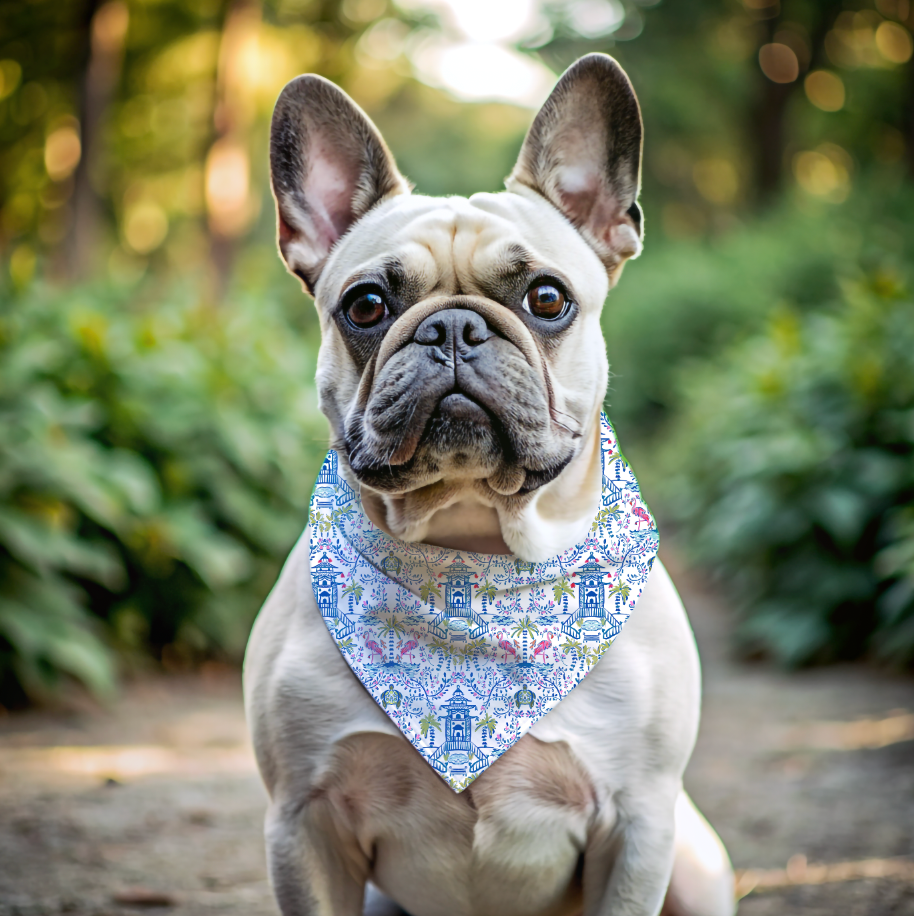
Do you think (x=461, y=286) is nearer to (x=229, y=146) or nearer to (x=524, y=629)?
(x=524, y=629)

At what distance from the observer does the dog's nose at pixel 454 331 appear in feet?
7.73

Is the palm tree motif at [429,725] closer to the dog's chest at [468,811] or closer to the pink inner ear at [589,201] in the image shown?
the dog's chest at [468,811]

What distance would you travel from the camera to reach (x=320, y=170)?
9.30ft

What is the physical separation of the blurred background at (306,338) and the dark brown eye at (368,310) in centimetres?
307

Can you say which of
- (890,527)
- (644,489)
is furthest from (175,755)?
(644,489)

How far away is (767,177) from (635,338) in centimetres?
1010

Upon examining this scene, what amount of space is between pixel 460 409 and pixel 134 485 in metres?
3.61

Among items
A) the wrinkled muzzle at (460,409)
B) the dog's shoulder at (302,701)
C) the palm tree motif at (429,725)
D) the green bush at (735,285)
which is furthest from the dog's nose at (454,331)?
the green bush at (735,285)

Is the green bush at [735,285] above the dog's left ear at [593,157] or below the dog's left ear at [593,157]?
below

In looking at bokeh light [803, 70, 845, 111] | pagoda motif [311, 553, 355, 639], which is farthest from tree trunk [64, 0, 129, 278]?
bokeh light [803, 70, 845, 111]

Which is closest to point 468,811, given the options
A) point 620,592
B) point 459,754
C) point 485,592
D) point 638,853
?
point 459,754

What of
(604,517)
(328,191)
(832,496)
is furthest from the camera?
(832,496)

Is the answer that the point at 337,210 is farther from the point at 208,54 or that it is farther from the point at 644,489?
the point at 208,54

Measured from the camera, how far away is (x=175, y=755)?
16.3 feet
